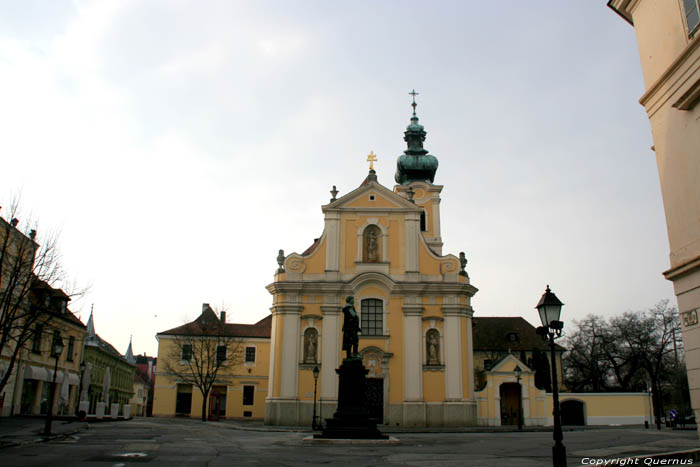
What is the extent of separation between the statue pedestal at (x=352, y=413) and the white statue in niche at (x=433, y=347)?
14.9 m

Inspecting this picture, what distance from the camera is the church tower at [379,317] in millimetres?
33938

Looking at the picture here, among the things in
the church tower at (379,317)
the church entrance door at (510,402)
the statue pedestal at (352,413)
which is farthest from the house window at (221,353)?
the statue pedestal at (352,413)

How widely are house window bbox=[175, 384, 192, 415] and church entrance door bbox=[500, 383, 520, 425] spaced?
2610cm

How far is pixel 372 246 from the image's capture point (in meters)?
36.6

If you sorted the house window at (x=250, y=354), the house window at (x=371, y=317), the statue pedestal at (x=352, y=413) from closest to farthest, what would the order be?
1. the statue pedestal at (x=352, y=413)
2. the house window at (x=371, y=317)
3. the house window at (x=250, y=354)

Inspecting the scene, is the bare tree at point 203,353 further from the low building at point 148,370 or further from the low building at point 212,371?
the low building at point 148,370

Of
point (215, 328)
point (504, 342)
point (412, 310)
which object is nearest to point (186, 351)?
point (215, 328)

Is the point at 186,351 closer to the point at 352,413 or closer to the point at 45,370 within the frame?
the point at 45,370

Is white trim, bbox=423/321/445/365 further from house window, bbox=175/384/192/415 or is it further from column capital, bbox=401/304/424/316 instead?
house window, bbox=175/384/192/415

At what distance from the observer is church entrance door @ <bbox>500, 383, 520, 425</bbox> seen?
38.1m

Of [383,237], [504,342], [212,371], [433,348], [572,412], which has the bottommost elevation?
[572,412]

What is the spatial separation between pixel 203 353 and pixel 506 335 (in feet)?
88.1

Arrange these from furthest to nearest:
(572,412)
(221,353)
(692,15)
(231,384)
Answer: (231,384), (221,353), (572,412), (692,15)

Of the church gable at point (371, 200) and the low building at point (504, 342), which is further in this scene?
the low building at point (504, 342)
